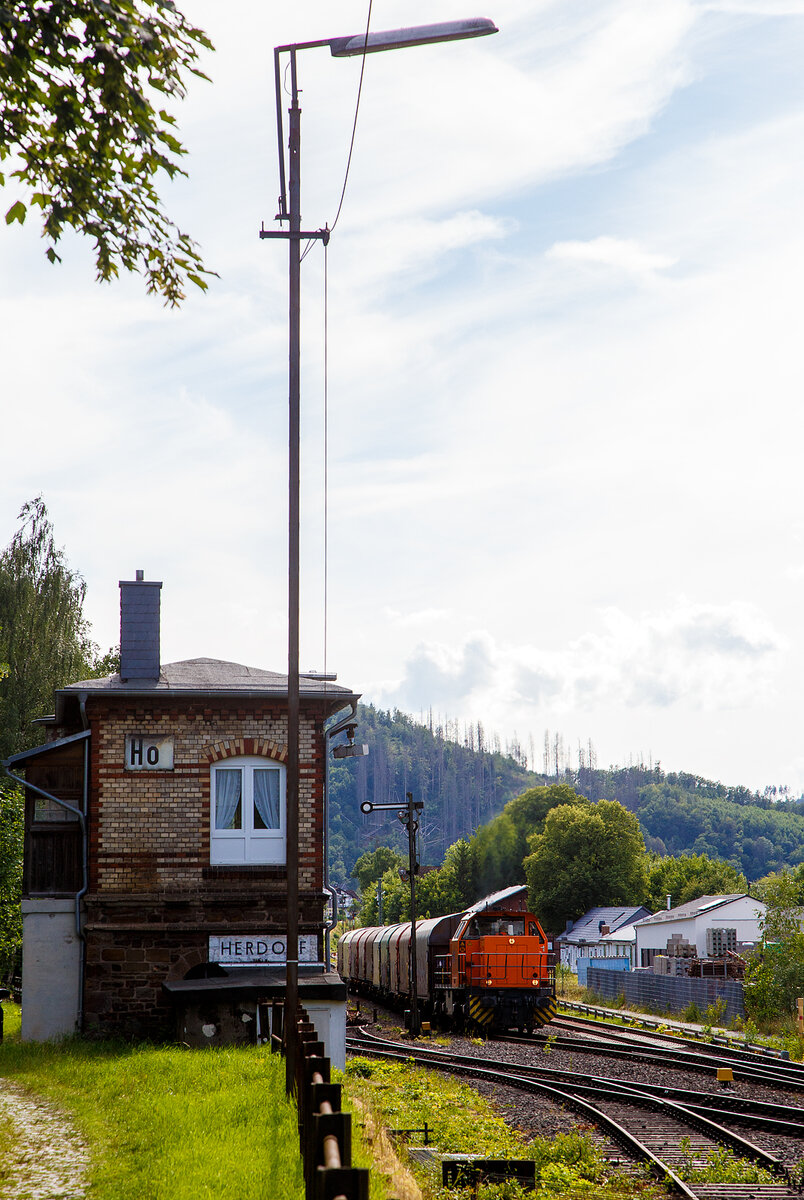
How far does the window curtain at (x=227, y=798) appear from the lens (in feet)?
64.4

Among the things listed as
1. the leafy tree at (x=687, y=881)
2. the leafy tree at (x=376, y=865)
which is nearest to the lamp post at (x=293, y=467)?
the leafy tree at (x=687, y=881)

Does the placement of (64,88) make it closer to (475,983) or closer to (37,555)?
(475,983)

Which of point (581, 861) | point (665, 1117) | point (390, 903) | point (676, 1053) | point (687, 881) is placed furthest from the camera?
point (390, 903)

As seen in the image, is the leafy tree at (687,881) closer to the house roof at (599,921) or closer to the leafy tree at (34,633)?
the house roof at (599,921)

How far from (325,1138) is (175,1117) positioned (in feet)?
16.3

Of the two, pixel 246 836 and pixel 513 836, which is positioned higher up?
pixel 246 836

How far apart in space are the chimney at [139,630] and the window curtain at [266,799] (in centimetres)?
250

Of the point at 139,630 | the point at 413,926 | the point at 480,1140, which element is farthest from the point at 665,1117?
the point at 413,926

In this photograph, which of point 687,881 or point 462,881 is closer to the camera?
point 462,881

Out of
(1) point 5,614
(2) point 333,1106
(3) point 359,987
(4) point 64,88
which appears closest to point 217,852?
(2) point 333,1106

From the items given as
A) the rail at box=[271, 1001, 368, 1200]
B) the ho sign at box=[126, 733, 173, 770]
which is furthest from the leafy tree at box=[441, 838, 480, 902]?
the rail at box=[271, 1001, 368, 1200]

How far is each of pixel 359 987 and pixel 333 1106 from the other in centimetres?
3955

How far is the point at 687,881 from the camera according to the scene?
91.5 m

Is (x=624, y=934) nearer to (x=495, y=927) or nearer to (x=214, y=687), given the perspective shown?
(x=495, y=927)
